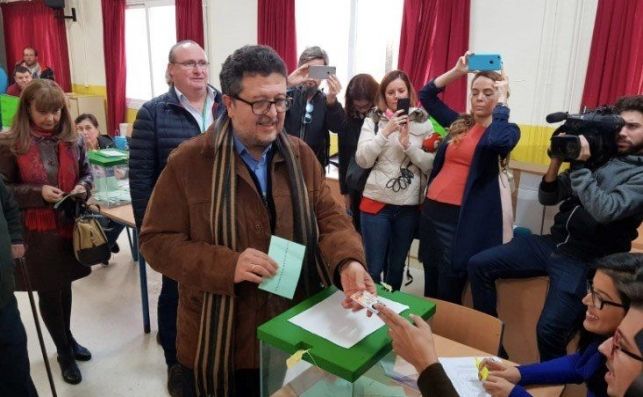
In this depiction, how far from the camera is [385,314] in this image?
3.63 ft

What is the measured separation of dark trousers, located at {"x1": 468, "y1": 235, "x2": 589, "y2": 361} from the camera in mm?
1995

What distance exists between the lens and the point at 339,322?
114 centimetres

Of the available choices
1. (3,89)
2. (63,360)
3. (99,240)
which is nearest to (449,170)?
(99,240)

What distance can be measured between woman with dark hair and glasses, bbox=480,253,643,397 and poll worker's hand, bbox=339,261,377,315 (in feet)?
1.52

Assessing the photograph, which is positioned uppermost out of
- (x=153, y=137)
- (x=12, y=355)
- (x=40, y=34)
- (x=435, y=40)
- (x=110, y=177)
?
(x=40, y=34)

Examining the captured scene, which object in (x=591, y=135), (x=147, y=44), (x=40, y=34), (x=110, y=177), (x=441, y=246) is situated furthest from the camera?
(x=40, y=34)

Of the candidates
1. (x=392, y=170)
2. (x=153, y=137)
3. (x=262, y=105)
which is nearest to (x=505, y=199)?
(x=392, y=170)

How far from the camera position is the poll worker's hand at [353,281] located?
1180 millimetres

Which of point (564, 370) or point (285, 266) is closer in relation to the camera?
point (285, 266)

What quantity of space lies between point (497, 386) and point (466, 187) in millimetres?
1109

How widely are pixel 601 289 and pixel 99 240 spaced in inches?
79.2

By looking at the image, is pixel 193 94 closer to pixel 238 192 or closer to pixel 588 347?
pixel 238 192

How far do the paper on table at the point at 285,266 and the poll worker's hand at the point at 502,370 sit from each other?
0.65 metres

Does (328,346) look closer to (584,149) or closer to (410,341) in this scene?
(410,341)
